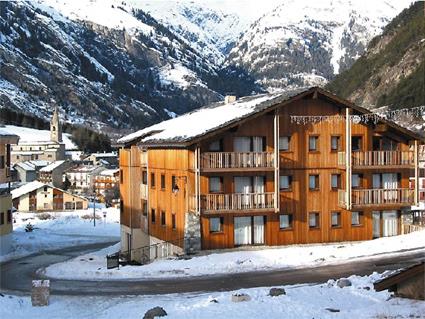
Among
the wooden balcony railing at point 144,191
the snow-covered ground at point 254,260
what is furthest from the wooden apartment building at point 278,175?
the snow-covered ground at point 254,260

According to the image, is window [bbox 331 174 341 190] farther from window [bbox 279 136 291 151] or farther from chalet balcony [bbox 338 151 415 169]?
window [bbox 279 136 291 151]

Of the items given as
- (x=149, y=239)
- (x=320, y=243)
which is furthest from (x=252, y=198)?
(x=149, y=239)

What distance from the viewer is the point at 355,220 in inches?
1800

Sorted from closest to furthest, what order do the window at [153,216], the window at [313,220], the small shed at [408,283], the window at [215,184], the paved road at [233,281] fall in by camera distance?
the small shed at [408,283] → the paved road at [233,281] → the window at [215,184] → the window at [313,220] → the window at [153,216]

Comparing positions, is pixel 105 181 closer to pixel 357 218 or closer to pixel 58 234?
pixel 58 234

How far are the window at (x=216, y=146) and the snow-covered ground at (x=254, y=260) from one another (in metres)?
6.30

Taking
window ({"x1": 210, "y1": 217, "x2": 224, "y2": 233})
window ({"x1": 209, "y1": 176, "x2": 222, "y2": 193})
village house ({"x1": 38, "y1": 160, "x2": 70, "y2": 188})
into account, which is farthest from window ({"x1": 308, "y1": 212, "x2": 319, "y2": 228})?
village house ({"x1": 38, "y1": 160, "x2": 70, "y2": 188})

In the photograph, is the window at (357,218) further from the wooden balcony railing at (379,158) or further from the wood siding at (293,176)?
the wooden balcony railing at (379,158)

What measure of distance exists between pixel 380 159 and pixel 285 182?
21.1 feet

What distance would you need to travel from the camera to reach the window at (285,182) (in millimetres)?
44156

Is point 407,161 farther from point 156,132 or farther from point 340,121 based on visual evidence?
point 156,132

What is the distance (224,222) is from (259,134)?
19.4 ft

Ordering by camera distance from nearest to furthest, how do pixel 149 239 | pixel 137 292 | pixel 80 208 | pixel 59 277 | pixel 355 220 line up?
pixel 137 292 < pixel 59 277 < pixel 355 220 < pixel 149 239 < pixel 80 208

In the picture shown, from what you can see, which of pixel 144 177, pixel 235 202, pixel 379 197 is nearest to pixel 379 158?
pixel 379 197
